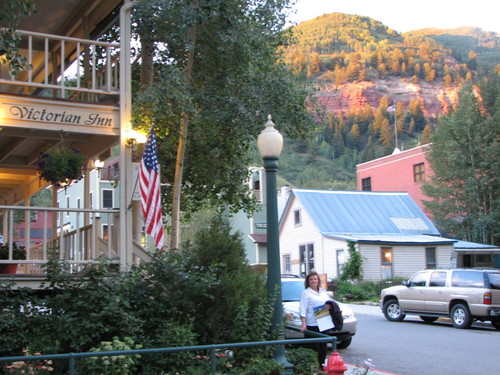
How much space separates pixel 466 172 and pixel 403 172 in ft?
29.2

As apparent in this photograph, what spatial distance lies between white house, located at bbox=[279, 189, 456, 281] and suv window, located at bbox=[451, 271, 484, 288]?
12.9 m

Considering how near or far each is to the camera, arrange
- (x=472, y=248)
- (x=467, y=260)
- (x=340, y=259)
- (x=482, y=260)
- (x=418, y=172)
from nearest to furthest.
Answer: (x=340, y=259) → (x=472, y=248) → (x=467, y=260) → (x=482, y=260) → (x=418, y=172)

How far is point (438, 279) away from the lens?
66.3ft

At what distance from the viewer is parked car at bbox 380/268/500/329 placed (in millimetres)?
18641

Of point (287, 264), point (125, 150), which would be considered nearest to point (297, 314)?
point (125, 150)

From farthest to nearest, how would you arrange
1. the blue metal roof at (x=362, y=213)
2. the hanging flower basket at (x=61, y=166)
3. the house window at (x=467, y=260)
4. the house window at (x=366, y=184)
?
the house window at (x=366, y=184) → the house window at (x=467, y=260) → the blue metal roof at (x=362, y=213) → the hanging flower basket at (x=61, y=166)

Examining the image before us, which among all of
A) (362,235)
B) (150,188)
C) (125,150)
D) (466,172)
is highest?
(466,172)

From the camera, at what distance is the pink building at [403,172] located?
49.5m

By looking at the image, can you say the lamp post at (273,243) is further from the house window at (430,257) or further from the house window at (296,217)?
the house window at (296,217)

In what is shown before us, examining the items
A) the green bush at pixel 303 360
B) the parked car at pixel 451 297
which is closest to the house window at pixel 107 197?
the parked car at pixel 451 297

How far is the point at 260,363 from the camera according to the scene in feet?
28.9

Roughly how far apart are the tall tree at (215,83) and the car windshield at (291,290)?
2.79 metres

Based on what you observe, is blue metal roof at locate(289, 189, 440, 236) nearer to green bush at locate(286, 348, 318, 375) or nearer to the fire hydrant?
green bush at locate(286, 348, 318, 375)

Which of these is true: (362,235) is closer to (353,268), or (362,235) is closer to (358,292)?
(353,268)
